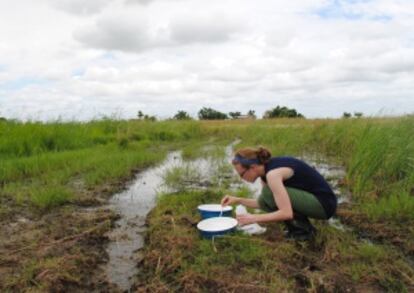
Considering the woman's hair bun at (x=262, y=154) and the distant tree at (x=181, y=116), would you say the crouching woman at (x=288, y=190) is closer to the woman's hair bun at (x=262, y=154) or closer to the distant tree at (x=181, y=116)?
the woman's hair bun at (x=262, y=154)

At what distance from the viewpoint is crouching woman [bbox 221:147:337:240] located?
11.3 feet

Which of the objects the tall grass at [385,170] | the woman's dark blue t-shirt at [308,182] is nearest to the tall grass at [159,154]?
the tall grass at [385,170]

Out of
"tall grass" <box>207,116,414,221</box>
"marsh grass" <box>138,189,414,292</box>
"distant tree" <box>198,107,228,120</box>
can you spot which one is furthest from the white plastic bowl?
"distant tree" <box>198,107,228,120</box>

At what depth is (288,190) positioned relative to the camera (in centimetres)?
366

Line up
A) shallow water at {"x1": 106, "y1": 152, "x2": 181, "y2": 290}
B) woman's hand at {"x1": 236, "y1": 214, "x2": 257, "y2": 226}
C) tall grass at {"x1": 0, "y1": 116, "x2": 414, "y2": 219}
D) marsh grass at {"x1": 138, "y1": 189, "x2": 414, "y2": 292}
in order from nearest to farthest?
1. marsh grass at {"x1": 138, "y1": 189, "x2": 414, "y2": 292}
2. shallow water at {"x1": 106, "y1": 152, "x2": 181, "y2": 290}
3. woman's hand at {"x1": 236, "y1": 214, "x2": 257, "y2": 226}
4. tall grass at {"x1": 0, "y1": 116, "x2": 414, "y2": 219}

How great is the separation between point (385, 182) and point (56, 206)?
159 inches

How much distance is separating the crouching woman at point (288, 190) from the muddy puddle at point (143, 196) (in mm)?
674

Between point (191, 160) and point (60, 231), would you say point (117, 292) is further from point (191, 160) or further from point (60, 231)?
point (191, 160)

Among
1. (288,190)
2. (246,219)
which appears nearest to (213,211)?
(246,219)

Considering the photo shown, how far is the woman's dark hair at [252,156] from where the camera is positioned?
Answer: 11.5ft

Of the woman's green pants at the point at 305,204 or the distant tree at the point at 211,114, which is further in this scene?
the distant tree at the point at 211,114

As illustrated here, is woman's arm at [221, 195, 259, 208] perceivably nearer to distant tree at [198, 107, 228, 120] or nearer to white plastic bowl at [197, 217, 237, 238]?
white plastic bowl at [197, 217, 237, 238]

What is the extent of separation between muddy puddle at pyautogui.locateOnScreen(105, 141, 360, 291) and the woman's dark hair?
3.82ft

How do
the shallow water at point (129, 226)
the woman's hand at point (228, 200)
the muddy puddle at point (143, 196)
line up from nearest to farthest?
the shallow water at point (129, 226)
the muddy puddle at point (143, 196)
the woman's hand at point (228, 200)
